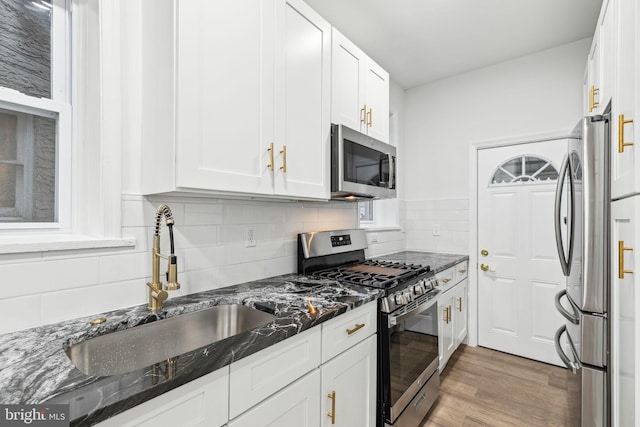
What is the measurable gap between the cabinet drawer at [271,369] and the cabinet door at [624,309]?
108cm

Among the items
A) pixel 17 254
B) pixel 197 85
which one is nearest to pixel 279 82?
pixel 197 85

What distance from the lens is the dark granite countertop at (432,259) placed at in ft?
8.19

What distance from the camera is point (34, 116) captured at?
1.18 metres

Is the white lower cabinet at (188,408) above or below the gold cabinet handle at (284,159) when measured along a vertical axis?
below

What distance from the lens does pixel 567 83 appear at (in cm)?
264

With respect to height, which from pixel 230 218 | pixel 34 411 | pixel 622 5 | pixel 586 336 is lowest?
pixel 586 336

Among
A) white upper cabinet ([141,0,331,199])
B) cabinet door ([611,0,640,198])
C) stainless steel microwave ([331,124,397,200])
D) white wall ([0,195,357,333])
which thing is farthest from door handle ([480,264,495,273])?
white upper cabinet ([141,0,331,199])

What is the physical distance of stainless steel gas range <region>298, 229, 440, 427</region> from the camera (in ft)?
5.21

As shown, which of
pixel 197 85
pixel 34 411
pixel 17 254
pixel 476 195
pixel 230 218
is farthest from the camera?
pixel 476 195

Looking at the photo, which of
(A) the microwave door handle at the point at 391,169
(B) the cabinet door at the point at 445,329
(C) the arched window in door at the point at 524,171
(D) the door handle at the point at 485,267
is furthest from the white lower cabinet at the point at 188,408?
(C) the arched window in door at the point at 524,171

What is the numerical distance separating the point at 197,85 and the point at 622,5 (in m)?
1.70

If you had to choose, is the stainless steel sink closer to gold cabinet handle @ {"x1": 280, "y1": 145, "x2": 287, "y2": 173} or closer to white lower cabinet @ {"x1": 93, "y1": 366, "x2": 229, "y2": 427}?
white lower cabinet @ {"x1": 93, "y1": 366, "x2": 229, "y2": 427}

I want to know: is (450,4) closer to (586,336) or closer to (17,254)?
(586,336)

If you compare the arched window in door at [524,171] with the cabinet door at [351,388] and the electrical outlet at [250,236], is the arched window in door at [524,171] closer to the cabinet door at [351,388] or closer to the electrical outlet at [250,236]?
the cabinet door at [351,388]
